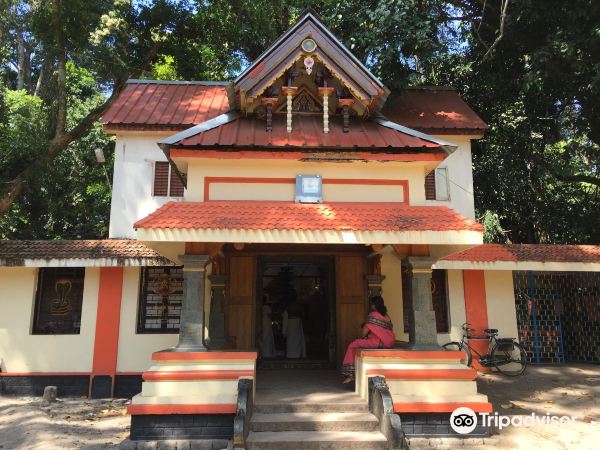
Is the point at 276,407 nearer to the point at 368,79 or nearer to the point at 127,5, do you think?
the point at 368,79

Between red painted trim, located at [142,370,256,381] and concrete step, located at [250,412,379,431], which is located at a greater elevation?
red painted trim, located at [142,370,256,381]

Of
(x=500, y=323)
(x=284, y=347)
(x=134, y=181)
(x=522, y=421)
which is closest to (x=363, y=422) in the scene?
(x=522, y=421)

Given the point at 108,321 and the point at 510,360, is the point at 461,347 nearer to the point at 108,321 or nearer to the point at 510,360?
the point at 510,360

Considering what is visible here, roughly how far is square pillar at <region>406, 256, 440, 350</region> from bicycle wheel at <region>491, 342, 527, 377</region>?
4.32 m

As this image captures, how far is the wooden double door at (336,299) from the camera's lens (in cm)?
949

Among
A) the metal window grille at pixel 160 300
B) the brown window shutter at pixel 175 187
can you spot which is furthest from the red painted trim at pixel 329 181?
the brown window shutter at pixel 175 187

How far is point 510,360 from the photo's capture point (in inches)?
415

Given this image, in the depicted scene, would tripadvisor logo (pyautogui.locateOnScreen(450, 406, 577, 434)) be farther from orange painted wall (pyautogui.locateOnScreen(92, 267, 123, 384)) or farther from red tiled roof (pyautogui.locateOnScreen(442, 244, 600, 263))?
orange painted wall (pyautogui.locateOnScreen(92, 267, 123, 384))

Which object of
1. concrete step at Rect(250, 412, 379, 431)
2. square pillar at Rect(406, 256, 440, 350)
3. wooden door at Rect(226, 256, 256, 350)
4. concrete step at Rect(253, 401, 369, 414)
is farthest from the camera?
wooden door at Rect(226, 256, 256, 350)

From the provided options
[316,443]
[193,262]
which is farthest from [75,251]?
[316,443]

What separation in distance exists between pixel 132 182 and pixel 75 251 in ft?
7.05

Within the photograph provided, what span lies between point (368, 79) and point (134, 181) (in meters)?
6.14

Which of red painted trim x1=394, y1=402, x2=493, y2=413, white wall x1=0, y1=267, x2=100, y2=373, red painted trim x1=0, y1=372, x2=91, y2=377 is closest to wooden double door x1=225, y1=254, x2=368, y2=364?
red painted trim x1=394, y1=402, x2=493, y2=413

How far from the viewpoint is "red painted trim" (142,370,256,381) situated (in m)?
6.39
